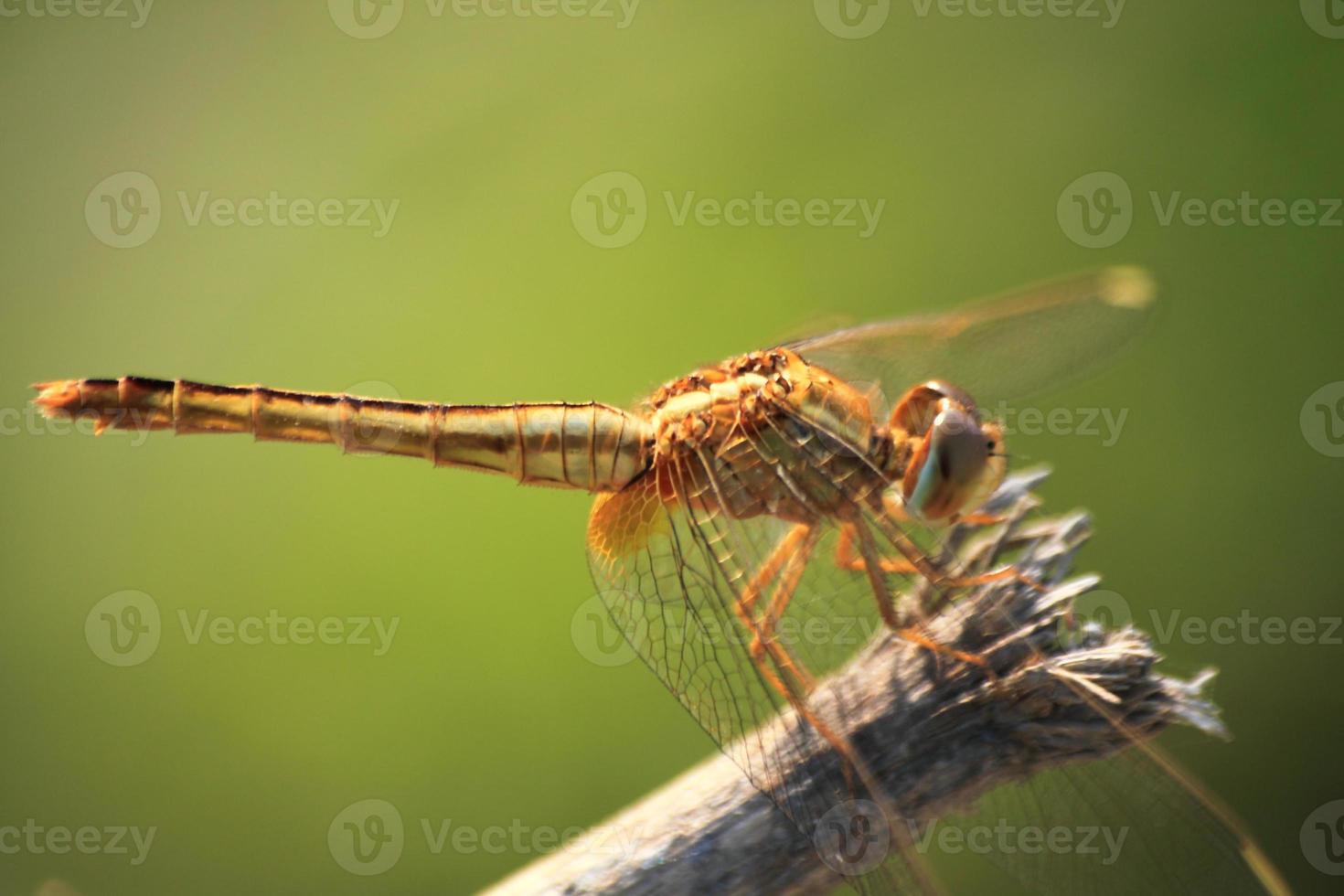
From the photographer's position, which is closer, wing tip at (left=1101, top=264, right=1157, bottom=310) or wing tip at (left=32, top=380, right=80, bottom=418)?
wing tip at (left=32, top=380, right=80, bottom=418)

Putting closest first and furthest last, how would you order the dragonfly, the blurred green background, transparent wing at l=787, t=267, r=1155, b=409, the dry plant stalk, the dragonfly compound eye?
the dry plant stalk, the dragonfly, the dragonfly compound eye, transparent wing at l=787, t=267, r=1155, b=409, the blurred green background

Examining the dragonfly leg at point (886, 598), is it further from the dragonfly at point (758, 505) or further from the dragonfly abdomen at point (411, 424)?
the dragonfly abdomen at point (411, 424)

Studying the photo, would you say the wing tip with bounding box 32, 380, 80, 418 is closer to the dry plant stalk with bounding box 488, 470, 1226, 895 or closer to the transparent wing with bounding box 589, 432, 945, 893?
the transparent wing with bounding box 589, 432, 945, 893

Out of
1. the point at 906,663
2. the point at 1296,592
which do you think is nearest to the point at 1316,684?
the point at 1296,592

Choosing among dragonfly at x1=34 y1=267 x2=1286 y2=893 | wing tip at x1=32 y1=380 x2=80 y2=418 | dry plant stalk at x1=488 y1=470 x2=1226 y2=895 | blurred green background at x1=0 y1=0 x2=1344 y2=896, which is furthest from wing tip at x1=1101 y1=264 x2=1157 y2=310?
wing tip at x1=32 y1=380 x2=80 y2=418

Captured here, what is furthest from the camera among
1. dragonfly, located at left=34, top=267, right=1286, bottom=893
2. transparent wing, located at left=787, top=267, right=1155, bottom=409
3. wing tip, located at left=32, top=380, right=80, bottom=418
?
transparent wing, located at left=787, top=267, right=1155, bottom=409

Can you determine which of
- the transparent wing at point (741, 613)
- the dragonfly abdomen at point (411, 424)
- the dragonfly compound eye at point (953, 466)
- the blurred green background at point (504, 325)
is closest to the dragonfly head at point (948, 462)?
the dragonfly compound eye at point (953, 466)

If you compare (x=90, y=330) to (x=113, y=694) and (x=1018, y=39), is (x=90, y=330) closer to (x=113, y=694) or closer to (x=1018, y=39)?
(x=113, y=694)
